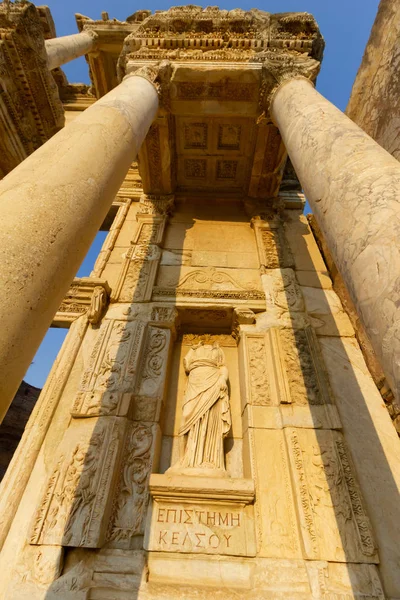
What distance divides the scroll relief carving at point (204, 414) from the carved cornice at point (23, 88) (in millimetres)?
5188

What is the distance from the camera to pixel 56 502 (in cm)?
388

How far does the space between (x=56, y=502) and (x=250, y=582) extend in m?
2.24

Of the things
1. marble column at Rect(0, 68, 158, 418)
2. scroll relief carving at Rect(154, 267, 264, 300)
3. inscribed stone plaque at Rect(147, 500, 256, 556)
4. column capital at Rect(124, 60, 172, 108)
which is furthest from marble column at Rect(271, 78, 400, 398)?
column capital at Rect(124, 60, 172, 108)

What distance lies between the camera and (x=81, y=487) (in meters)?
Result: 3.94

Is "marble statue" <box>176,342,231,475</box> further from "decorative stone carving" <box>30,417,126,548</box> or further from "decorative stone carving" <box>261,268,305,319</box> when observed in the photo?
"decorative stone carving" <box>261,268,305,319</box>

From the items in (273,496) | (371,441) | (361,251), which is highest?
(371,441)

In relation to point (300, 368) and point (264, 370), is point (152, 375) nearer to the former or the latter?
point (264, 370)

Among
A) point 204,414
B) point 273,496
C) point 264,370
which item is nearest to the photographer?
point 273,496

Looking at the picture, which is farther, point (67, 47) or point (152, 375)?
point (67, 47)

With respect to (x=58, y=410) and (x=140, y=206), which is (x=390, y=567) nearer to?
(x=58, y=410)

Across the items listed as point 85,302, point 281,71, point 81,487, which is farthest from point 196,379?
point 281,71

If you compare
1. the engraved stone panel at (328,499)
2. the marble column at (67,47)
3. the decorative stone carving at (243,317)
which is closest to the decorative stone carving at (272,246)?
the decorative stone carving at (243,317)

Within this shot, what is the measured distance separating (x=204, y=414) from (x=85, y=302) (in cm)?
292

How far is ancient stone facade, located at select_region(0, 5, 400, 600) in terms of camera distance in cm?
340
